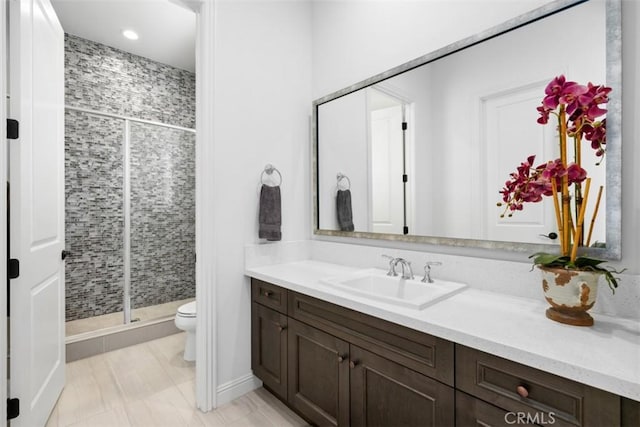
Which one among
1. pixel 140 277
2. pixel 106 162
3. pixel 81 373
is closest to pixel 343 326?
pixel 81 373

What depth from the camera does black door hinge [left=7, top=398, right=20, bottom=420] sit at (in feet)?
4.47

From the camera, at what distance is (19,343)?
4.55 feet

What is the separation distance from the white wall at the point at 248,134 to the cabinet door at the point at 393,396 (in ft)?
2.93

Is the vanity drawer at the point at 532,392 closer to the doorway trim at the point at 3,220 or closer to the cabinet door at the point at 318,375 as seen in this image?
the cabinet door at the point at 318,375

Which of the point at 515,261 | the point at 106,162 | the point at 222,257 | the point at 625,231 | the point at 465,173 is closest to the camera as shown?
the point at 625,231

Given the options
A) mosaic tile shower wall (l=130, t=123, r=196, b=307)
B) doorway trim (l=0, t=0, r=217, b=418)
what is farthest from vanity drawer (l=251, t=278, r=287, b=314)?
mosaic tile shower wall (l=130, t=123, r=196, b=307)

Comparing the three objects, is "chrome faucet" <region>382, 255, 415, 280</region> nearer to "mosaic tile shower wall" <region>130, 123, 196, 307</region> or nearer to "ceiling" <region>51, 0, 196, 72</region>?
"ceiling" <region>51, 0, 196, 72</region>

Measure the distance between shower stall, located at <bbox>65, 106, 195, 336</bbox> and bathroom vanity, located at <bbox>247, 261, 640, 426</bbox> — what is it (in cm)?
189

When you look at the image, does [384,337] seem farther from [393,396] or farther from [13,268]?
[13,268]

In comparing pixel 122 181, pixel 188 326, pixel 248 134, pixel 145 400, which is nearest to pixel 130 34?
pixel 122 181

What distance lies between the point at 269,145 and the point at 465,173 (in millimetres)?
1239

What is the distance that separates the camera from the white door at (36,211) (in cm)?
137

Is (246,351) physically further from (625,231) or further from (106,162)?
(106,162)

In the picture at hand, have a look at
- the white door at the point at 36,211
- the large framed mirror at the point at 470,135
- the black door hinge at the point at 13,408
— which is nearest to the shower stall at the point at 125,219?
the white door at the point at 36,211
